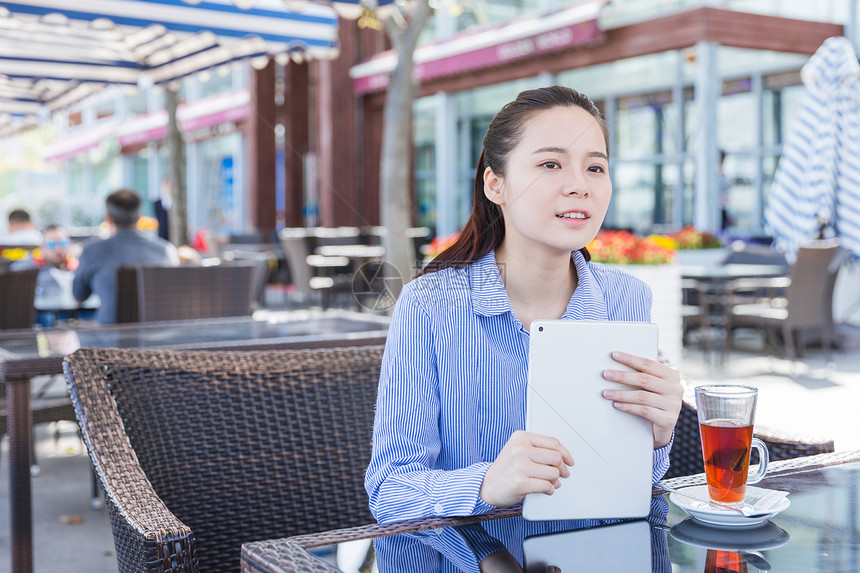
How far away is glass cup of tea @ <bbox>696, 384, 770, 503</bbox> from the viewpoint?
1040 millimetres

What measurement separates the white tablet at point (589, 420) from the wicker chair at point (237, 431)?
2.42ft

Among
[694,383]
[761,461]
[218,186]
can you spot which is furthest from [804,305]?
[218,186]

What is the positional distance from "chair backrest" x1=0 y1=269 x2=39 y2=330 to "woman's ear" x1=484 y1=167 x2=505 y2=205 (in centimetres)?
270

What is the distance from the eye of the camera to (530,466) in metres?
1.04

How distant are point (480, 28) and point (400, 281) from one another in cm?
1025

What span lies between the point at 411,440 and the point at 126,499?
0.42 m

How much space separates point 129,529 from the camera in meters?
1.23

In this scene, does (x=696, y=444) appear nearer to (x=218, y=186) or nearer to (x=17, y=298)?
(x=17, y=298)

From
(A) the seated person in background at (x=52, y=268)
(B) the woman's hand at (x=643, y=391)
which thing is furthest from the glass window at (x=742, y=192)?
(B) the woman's hand at (x=643, y=391)

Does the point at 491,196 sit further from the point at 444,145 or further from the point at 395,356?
the point at 444,145

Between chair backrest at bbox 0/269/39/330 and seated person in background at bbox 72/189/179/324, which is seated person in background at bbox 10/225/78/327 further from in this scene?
chair backrest at bbox 0/269/39/330

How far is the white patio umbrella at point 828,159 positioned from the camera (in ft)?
23.1

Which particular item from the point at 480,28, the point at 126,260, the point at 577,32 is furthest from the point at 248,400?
the point at 480,28

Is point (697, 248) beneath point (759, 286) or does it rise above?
above
